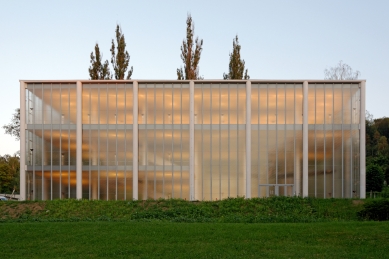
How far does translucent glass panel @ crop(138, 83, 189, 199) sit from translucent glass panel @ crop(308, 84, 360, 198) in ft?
38.8

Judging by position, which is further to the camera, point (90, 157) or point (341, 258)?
point (90, 157)

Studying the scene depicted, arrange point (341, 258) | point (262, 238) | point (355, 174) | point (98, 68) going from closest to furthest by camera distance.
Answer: point (341, 258), point (262, 238), point (355, 174), point (98, 68)

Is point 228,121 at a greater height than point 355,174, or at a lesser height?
greater

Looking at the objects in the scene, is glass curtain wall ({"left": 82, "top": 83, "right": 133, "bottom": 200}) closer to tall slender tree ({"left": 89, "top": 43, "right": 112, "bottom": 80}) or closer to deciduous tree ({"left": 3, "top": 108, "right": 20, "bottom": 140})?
tall slender tree ({"left": 89, "top": 43, "right": 112, "bottom": 80})

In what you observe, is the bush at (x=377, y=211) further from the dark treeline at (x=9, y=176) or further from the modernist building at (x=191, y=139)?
the dark treeline at (x=9, y=176)

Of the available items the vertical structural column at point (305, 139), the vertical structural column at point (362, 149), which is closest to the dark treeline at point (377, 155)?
the vertical structural column at point (362, 149)

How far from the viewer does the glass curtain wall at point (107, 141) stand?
3809 centimetres

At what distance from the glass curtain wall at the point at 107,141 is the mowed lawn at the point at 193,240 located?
56.9 ft

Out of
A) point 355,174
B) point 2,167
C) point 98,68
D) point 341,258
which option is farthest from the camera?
point 2,167

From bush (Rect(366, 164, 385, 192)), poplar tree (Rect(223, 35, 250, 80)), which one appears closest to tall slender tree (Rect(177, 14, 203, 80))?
poplar tree (Rect(223, 35, 250, 80))

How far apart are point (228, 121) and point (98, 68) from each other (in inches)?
842

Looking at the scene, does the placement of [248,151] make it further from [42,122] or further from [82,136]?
[42,122]

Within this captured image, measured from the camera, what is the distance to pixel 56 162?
125 ft

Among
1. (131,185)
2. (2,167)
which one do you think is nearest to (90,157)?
(131,185)
